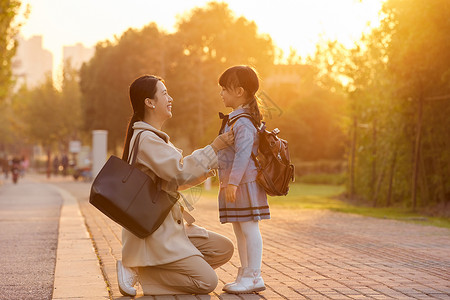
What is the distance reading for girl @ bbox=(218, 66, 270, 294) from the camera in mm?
5555

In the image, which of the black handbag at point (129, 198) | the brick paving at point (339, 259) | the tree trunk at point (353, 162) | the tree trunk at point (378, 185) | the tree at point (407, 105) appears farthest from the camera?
the tree trunk at point (353, 162)

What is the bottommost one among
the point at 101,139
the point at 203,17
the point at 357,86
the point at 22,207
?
the point at 22,207

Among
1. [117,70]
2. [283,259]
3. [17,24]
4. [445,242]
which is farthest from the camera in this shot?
[117,70]

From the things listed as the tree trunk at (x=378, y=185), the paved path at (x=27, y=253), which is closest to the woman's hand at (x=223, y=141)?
the paved path at (x=27, y=253)

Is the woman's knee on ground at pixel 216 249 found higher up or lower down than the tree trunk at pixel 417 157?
lower down

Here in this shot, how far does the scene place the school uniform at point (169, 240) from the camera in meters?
5.38

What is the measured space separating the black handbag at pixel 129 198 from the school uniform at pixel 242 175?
0.49 m

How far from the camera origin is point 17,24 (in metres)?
28.9

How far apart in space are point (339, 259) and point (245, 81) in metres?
2.77

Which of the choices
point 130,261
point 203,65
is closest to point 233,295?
point 130,261

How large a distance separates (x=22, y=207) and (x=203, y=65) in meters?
35.2

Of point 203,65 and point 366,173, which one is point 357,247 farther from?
point 203,65

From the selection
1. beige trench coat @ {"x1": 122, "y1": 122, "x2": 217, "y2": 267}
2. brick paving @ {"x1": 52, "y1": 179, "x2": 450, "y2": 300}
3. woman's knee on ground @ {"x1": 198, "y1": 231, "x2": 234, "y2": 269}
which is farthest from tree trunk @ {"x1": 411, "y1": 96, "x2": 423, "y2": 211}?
beige trench coat @ {"x1": 122, "y1": 122, "x2": 217, "y2": 267}

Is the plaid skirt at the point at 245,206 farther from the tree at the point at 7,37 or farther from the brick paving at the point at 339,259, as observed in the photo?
the tree at the point at 7,37
